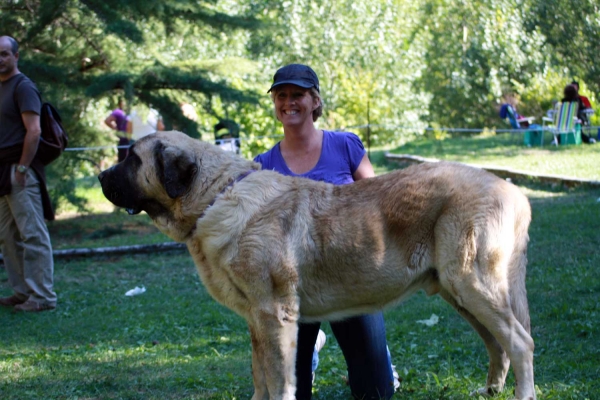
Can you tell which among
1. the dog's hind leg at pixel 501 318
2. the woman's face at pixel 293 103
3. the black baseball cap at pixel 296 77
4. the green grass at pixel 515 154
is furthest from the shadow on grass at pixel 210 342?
the green grass at pixel 515 154

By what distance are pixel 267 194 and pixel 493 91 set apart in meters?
22.6

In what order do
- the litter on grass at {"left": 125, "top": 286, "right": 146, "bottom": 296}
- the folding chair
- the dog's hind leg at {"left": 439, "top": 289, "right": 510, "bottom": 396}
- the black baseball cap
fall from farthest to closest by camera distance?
the folding chair < the litter on grass at {"left": 125, "top": 286, "right": 146, "bottom": 296} < the black baseball cap < the dog's hind leg at {"left": 439, "top": 289, "right": 510, "bottom": 396}

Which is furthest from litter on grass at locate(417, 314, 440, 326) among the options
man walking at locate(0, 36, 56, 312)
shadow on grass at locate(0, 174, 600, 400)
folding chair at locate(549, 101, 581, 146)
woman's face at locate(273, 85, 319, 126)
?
folding chair at locate(549, 101, 581, 146)

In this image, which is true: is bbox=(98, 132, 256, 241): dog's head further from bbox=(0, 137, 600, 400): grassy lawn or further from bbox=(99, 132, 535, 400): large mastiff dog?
bbox=(0, 137, 600, 400): grassy lawn

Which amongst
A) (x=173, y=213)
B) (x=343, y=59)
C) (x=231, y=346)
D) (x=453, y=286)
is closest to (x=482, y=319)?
(x=453, y=286)

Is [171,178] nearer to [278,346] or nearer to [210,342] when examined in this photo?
[278,346]

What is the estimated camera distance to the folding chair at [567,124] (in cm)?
1826

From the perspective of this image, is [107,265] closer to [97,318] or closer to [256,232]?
[97,318]

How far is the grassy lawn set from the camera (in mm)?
4953

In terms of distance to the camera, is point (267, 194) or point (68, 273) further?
point (68, 273)

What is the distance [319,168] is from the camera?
4.68 m

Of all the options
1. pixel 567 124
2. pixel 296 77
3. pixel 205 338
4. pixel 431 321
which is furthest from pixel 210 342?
pixel 567 124

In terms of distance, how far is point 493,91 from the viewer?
25.3 metres

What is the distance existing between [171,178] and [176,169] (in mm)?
58
